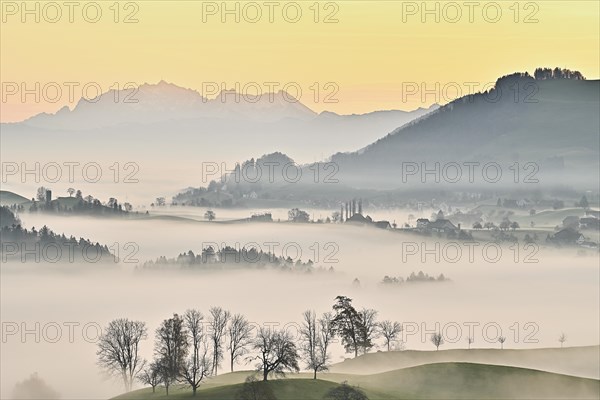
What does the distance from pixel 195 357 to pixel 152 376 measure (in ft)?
44.6

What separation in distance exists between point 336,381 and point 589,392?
134ft

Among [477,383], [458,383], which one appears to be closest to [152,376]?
[458,383]

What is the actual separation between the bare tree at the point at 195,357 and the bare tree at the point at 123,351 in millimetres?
8779

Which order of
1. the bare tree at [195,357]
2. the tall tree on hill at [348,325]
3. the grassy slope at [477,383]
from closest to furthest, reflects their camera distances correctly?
the bare tree at [195,357] < the grassy slope at [477,383] < the tall tree on hill at [348,325]

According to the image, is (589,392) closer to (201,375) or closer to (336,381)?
(336,381)

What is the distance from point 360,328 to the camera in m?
199

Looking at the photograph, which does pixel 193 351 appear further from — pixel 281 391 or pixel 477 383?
pixel 477 383

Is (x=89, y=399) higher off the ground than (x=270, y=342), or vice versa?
(x=270, y=342)

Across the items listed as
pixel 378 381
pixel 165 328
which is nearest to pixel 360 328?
pixel 378 381

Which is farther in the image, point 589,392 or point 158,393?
point 589,392

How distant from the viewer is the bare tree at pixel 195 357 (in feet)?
540

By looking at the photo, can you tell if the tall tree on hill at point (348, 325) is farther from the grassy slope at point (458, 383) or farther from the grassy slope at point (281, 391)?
the grassy slope at point (281, 391)

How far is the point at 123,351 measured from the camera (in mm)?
193250

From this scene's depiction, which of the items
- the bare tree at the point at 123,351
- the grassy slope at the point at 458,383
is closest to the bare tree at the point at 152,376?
the grassy slope at the point at 458,383
